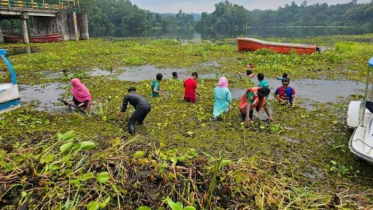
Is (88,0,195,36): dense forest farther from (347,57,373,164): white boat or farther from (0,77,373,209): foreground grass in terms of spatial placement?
(347,57,373,164): white boat

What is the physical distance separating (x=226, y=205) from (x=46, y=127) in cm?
559

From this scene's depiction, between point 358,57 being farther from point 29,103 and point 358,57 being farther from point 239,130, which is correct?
point 29,103

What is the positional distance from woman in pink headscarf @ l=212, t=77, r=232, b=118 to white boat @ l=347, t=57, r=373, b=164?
9.67 ft

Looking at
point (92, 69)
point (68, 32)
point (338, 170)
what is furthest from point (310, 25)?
point (338, 170)

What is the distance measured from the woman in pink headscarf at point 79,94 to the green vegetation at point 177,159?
Result: 16.2 inches

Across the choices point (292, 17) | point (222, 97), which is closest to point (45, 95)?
point (222, 97)

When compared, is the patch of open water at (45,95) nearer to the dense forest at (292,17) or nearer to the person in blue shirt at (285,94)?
the person in blue shirt at (285,94)

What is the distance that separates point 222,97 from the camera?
25.4 feet

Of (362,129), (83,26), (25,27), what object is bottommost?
(362,129)

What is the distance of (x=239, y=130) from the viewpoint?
6.93 m

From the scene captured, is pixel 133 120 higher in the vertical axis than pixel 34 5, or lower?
lower

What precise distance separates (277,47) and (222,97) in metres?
15.0

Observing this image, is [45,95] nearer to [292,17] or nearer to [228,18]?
[228,18]

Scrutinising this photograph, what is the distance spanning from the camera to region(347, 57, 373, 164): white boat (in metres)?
4.85
